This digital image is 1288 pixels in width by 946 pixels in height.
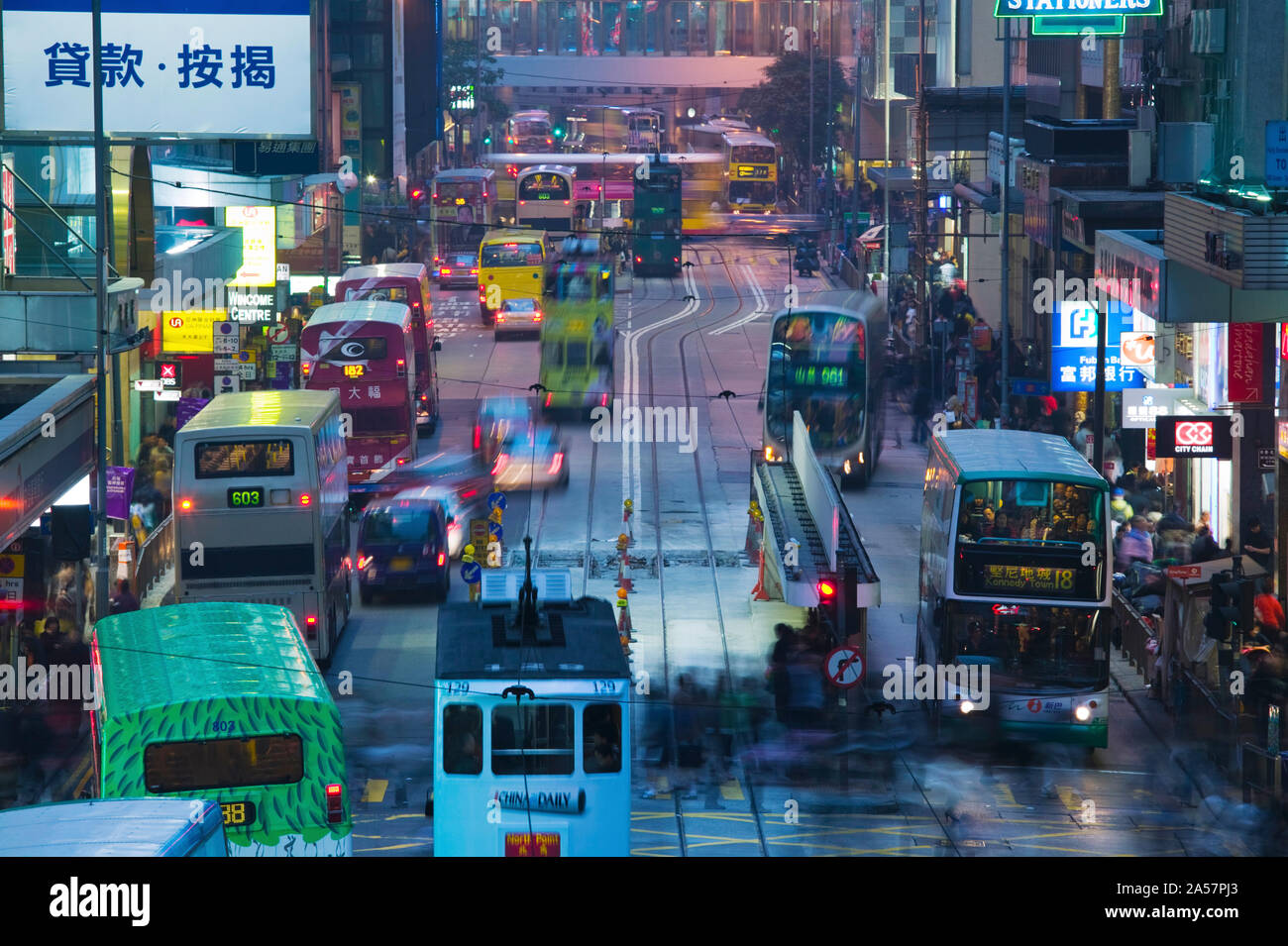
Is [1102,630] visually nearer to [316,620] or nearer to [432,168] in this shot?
[316,620]

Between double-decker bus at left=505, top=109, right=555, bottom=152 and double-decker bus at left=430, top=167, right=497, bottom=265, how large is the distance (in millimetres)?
53884

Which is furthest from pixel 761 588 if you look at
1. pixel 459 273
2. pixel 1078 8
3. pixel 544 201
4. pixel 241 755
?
pixel 544 201

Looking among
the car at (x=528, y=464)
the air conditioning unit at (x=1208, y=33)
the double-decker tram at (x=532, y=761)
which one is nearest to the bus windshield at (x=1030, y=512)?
the double-decker tram at (x=532, y=761)

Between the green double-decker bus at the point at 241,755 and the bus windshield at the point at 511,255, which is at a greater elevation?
the bus windshield at the point at 511,255

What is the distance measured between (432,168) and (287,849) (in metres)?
98.1

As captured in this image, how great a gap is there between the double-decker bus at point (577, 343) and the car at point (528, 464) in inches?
323

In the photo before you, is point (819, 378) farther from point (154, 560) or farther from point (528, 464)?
point (154, 560)

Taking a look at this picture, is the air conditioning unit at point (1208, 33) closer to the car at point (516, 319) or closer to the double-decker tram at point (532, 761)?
the double-decker tram at point (532, 761)

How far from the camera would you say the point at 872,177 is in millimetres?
68688

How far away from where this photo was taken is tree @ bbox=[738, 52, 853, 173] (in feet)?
339

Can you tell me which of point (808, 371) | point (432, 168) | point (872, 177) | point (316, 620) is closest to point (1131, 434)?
point (808, 371)

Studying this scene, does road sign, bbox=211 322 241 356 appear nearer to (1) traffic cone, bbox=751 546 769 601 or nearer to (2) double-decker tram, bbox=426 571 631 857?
(1) traffic cone, bbox=751 546 769 601

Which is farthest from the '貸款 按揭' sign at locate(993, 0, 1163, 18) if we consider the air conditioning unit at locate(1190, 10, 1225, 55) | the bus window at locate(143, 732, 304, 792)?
the bus window at locate(143, 732, 304, 792)

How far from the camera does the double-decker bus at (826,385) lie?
3819cm
